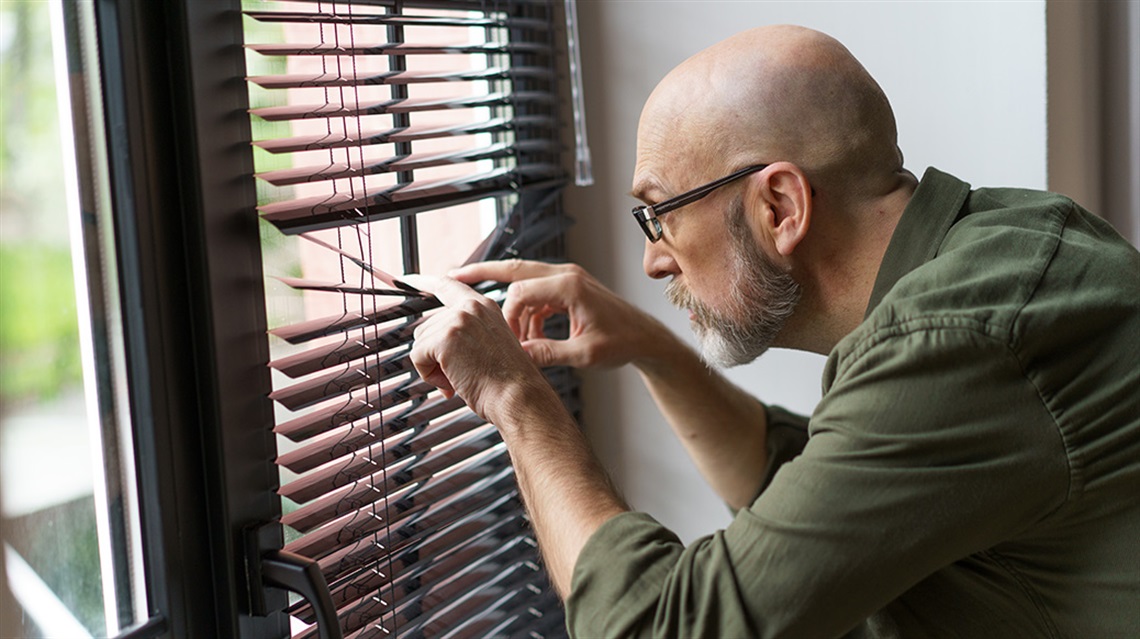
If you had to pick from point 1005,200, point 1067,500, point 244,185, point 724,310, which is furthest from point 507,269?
point 1067,500

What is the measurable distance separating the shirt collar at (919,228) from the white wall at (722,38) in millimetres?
396

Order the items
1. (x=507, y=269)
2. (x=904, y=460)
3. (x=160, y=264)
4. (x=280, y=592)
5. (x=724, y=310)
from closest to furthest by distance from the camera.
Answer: (x=904, y=460) → (x=160, y=264) → (x=280, y=592) → (x=724, y=310) → (x=507, y=269)

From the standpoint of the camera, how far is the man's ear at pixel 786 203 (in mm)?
1363

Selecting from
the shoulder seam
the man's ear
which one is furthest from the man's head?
the shoulder seam

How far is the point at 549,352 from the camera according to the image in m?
1.63

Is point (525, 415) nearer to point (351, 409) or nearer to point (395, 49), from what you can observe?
point (351, 409)

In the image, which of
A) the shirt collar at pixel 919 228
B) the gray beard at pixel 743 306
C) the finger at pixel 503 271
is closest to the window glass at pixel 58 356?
the finger at pixel 503 271

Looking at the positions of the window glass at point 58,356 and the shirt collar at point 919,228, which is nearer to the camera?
the window glass at point 58,356

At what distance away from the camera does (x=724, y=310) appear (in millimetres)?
1500

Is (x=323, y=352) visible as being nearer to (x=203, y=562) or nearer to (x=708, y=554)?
(x=203, y=562)

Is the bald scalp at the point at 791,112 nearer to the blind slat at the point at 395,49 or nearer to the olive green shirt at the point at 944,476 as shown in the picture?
the olive green shirt at the point at 944,476

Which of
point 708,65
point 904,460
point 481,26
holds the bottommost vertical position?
point 904,460

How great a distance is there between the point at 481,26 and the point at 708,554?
2.85ft

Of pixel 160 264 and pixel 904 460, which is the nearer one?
pixel 904 460
